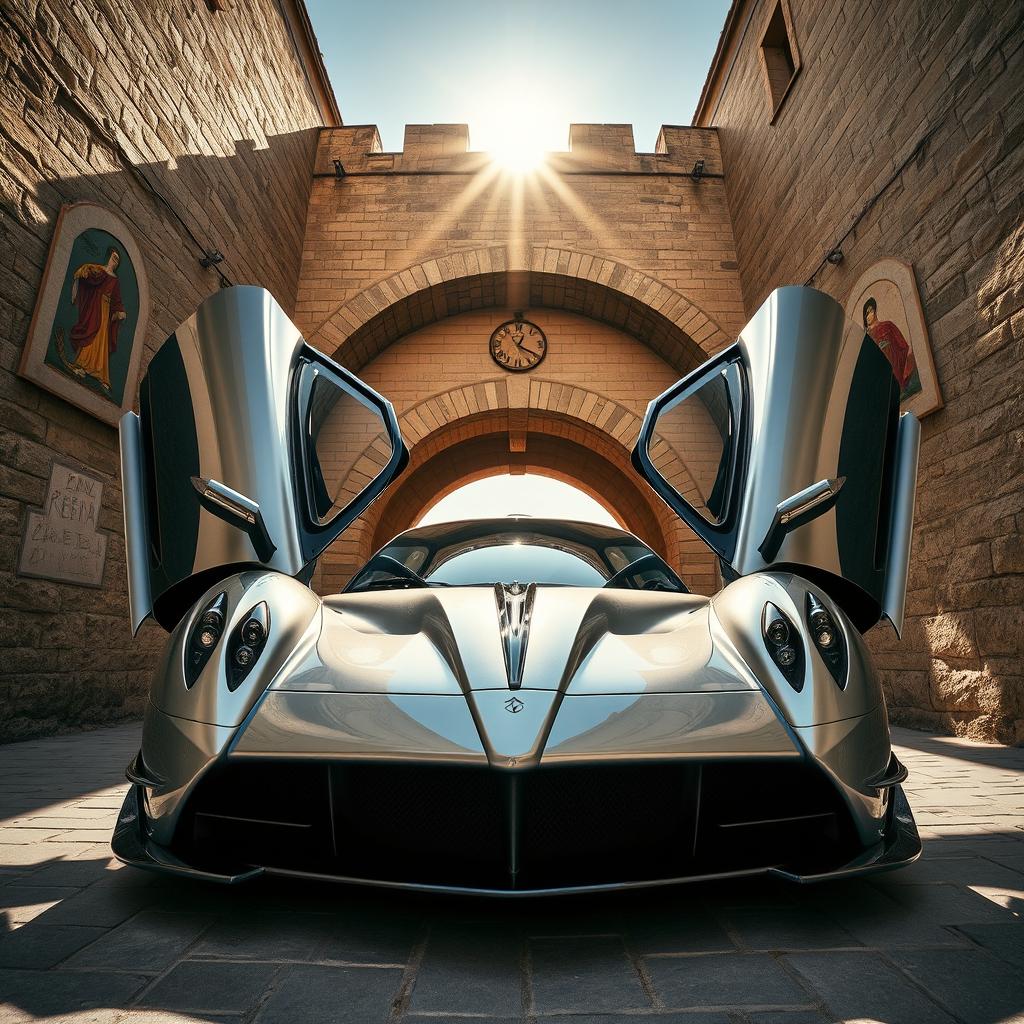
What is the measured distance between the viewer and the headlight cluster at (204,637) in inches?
56.4

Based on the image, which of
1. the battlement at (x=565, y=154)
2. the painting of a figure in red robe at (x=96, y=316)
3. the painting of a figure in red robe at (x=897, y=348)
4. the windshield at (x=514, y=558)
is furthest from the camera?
the battlement at (x=565, y=154)

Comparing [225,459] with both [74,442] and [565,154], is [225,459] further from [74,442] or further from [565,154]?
[565,154]

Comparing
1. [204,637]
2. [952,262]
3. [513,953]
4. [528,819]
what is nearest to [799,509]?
[528,819]

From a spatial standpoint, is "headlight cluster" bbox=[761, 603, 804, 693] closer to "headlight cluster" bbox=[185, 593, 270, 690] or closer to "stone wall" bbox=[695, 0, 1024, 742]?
"headlight cluster" bbox=[185, 593, 270, 690]

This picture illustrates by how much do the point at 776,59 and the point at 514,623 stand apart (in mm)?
9088

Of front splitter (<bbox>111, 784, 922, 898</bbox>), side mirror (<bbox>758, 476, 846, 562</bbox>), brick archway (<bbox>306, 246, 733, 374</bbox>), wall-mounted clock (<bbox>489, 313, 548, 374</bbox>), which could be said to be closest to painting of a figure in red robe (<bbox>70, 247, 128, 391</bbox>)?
brick archway (<bbox>306, 246, 733, 374</bbox>)

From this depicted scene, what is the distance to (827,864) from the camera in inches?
48.0

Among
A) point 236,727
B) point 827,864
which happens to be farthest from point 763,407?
point 236,727

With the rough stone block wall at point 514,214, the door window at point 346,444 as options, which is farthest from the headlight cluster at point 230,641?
the rough stone block wall at point 514,214

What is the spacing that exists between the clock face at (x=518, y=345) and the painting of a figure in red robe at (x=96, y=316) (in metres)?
4.88

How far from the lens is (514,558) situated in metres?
2.34

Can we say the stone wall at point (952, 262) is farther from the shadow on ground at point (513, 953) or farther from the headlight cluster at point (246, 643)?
the headlight cluster at point (246, 643)

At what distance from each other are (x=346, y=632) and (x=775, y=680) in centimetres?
104

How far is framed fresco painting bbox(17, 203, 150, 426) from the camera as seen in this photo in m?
3.97
